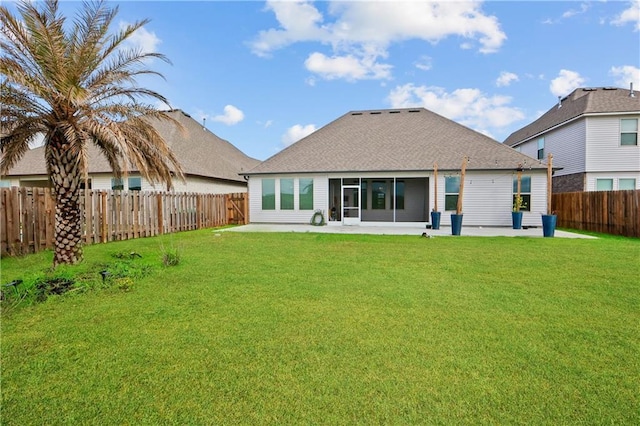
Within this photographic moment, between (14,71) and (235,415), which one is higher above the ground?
A: (14,71)

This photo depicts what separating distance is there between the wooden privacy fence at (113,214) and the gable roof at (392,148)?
3046mm

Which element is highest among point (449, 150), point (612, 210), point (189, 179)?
point (449, 150)

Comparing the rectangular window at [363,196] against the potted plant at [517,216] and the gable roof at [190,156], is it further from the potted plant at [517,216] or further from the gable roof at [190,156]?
the gable roof at [190,156]

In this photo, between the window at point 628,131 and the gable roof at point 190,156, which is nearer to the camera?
the window at point 628,131

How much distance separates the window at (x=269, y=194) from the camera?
1812 centimetres

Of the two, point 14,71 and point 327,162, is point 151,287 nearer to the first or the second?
point 14,71

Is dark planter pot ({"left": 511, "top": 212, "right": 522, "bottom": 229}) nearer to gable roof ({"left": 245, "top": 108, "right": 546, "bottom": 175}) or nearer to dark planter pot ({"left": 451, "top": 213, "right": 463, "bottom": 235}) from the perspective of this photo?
gable roof ({"left": 245, "top": 108, "right": 546, "bottom": 175})

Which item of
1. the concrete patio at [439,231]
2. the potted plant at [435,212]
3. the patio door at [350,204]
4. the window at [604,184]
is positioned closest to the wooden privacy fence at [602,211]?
the concrete patio at [439,231]

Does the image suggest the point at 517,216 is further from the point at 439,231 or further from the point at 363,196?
the point at 363,196

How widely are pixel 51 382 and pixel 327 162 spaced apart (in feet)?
52.1

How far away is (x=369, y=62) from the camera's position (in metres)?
18.8

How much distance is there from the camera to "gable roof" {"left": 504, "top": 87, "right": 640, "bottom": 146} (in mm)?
17828

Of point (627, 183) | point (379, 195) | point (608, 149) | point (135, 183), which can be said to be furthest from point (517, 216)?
point (135, 183)

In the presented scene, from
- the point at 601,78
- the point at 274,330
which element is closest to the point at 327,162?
the point at 274,330
